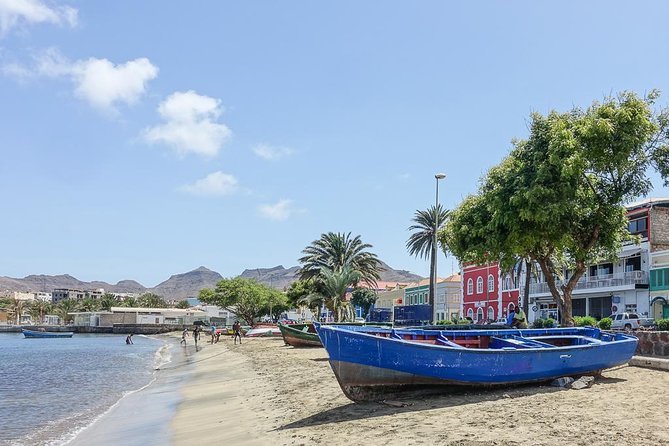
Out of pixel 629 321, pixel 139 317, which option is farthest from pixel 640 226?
pixel 139 317

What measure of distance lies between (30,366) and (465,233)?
3303 cm

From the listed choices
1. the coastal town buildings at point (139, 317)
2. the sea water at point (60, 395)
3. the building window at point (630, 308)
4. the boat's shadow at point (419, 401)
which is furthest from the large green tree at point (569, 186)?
the coastal town buildings at point (139, 317)

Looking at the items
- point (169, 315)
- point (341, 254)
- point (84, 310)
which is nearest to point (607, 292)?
point (341, 254)

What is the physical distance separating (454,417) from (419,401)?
1.97m

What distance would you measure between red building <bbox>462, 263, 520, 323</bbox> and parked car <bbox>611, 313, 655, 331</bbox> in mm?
14840

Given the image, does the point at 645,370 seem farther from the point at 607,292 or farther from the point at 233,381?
the point at 607,292

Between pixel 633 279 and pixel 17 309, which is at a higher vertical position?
pixel 633 279

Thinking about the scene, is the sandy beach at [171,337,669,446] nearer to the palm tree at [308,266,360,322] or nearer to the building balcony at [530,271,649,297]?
the palm tree at [308,266,360,322]

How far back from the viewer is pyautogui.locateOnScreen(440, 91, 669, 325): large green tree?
793 inches

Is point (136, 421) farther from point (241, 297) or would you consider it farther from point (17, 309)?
point (17, 309)

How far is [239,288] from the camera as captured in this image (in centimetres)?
9631

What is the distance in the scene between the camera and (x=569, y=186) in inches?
797

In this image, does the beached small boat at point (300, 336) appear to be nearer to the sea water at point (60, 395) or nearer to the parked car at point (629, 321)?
the sea water at point (60, 395)

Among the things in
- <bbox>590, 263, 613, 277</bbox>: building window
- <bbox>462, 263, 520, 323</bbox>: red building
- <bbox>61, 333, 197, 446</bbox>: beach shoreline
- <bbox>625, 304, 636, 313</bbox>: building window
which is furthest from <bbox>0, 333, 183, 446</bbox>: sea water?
<bbox>590, 263, 613, 277</bbox>: building window
